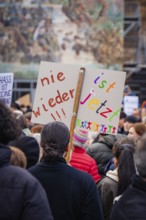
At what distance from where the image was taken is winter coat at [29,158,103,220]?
357 cm

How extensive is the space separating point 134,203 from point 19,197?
0.49 meters

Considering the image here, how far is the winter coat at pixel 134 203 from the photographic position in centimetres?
276

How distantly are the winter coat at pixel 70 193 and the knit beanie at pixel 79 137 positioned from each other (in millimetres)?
1276

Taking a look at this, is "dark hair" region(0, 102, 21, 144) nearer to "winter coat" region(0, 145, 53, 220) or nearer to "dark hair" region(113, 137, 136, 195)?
"winter coat" region(0, 145, 53, 220)

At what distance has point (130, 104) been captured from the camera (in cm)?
1476

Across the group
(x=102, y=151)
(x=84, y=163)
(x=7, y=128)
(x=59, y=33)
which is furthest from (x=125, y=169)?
(x=59, y=33)

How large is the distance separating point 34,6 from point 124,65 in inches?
219

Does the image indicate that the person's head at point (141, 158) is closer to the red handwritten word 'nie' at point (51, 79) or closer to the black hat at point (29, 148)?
the black hat at point (29, 148)

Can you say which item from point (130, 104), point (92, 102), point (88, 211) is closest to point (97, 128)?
point (92, 102)

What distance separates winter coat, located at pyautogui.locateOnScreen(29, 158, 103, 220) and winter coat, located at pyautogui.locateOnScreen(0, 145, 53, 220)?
800 millimetres

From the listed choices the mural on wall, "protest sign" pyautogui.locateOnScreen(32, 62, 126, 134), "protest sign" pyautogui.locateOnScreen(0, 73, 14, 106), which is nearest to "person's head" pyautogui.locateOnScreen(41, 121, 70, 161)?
"protest sign" pyautogui.locateOnScreen(32, 62, 126, 134)

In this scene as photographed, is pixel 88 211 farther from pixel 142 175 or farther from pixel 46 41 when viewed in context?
pixel 46 41

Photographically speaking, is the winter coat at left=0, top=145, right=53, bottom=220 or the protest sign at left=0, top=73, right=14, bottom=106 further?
the protest sign at left=0, top=73, right=14, bottom=106

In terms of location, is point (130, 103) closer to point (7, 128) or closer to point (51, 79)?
point (51, 79)
